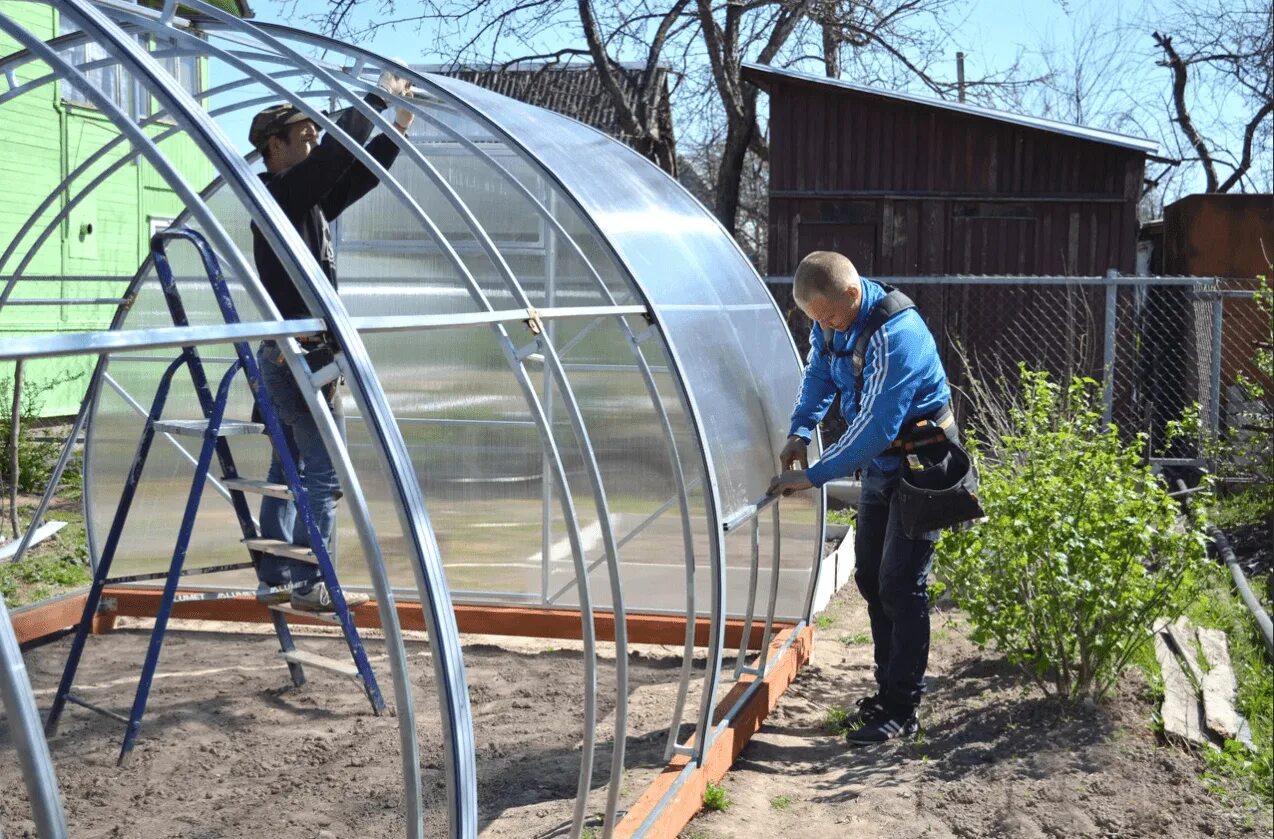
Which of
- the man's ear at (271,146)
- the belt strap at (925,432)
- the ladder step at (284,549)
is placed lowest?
the ladder step at (284,549)

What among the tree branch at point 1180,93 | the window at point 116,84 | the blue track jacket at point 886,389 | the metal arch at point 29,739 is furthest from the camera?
the tree branch at point 1180,93

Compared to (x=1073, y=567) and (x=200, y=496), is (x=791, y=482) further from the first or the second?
(x=200, y=496)

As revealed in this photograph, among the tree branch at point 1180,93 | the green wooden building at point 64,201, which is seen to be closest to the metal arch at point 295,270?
the green wooden building at point 64,201

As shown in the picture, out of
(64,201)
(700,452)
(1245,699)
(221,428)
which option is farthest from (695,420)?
(64,201)

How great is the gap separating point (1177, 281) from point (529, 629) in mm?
→ 5513

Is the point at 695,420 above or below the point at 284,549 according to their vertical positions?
above

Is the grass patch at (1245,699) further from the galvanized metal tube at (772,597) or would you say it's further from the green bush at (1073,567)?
the galvanized metal tube at (772,597)

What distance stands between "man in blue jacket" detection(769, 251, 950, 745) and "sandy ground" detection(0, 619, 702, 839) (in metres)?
0.90

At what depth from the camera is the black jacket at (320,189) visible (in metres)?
5.04

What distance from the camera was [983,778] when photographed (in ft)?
15.4

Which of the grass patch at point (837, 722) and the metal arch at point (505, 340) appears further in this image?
the grass patch at point (837, 722)

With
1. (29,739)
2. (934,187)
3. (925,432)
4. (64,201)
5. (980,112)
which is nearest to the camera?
(29,739)

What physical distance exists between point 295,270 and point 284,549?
2.39 m

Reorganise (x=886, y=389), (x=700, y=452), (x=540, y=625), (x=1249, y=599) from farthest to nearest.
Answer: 1. (x=540, y=625)
2. (x=1249, y=599)
3. (x=886, y=389)
4. (x=700, y=452)
